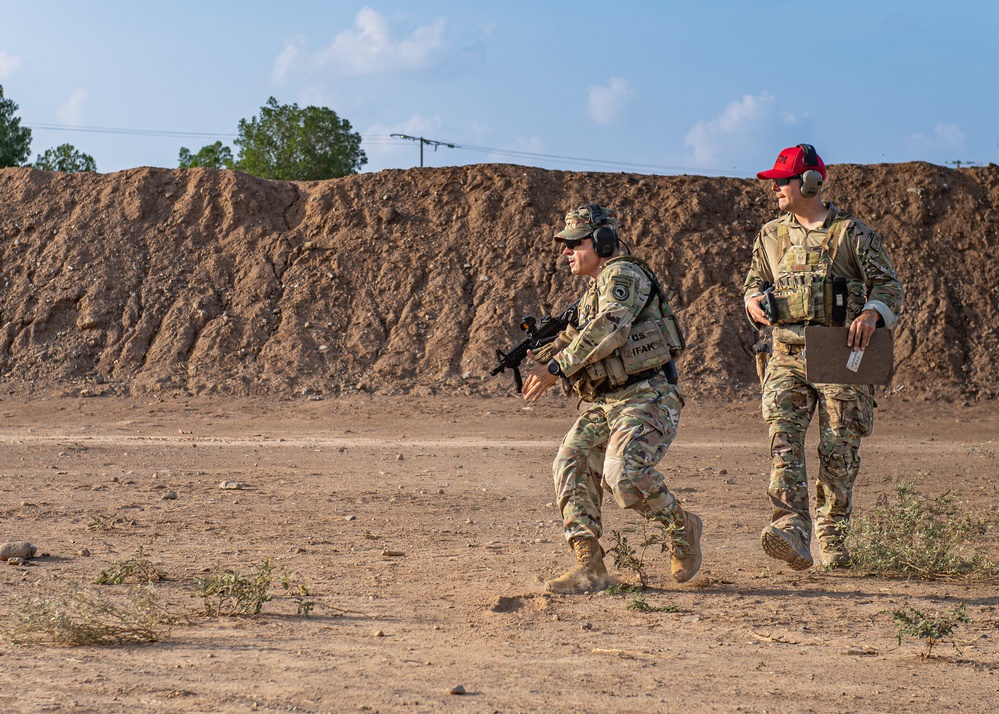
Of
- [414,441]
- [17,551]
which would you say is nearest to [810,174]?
[17,551]

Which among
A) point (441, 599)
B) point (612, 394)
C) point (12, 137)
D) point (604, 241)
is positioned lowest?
point (441, 599)

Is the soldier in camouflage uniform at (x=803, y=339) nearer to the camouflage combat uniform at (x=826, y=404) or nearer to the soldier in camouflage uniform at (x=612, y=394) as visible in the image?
the camouflage combat uniform at (x=826, y=404)

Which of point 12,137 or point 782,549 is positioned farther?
point 12,137

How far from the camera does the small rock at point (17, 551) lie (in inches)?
223

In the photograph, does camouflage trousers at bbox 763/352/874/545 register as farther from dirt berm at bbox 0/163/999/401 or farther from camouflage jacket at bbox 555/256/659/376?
dirt berm at bbox 0/163/999/401

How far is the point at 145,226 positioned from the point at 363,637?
704 inches

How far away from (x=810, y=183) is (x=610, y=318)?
1.46m

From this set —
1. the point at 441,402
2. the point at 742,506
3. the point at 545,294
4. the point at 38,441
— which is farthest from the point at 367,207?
the point at 742,506

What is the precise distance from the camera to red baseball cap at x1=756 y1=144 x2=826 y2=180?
5.47 m

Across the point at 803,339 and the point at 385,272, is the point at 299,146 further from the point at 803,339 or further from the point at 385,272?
the point at 803,339

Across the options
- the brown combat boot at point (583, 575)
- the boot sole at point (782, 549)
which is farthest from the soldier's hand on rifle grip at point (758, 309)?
the brown combat boot at point (583, 575)

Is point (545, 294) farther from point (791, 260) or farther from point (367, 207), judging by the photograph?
point (791, 260)

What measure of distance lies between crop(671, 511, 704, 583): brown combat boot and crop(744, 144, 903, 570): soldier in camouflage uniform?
425 mm

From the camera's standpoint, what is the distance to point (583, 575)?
16.5 ft
